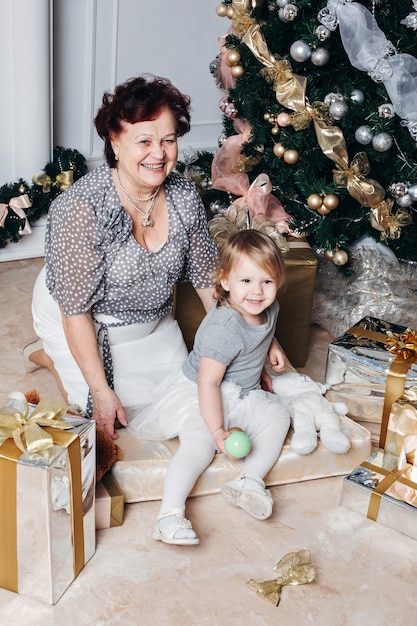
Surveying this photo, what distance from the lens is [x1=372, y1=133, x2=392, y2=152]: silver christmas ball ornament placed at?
8.18 feet

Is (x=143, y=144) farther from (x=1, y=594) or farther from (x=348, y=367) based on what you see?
(x=1, y=594)

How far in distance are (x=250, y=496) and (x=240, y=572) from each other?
195mm

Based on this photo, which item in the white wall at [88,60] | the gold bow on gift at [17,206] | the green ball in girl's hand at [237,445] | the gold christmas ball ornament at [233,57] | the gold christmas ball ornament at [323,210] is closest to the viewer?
the green ball in girl's hand at [237,445]

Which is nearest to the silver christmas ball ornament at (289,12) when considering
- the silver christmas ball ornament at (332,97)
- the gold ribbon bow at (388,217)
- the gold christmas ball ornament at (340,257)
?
the silver christmas ball ornament at (332,97)

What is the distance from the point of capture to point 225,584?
6.22 ft

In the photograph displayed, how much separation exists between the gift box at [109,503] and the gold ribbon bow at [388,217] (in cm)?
124

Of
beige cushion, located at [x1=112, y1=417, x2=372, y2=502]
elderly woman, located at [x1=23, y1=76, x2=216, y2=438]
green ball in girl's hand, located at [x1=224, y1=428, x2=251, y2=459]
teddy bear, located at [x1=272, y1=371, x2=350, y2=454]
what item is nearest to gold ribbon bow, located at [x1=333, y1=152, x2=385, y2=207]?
elderly woman, located at [x1=23, y1=76, x2=216, y2=438]

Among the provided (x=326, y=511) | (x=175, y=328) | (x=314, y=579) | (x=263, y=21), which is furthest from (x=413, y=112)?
(x=314, y=579)

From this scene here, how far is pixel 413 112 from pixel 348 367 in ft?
2.62

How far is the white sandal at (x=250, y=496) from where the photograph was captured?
2045mm

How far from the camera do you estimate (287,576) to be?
6.30 feet

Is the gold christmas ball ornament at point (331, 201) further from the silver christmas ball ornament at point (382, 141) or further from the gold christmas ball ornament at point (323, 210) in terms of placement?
the silver christmas ball ornament at point (382, 141)

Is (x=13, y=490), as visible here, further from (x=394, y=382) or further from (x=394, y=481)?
(x=394, y=382)

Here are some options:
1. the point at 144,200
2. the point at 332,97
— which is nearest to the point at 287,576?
the point at 144,200
